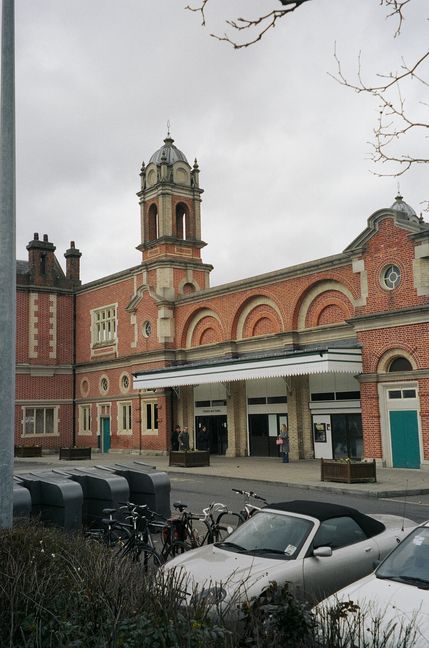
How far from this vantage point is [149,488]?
12.6 metres

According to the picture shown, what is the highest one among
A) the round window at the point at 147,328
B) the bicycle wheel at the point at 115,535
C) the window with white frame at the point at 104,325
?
the window with white frame at the point at 104,325

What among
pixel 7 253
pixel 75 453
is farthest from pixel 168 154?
pixel 7 253

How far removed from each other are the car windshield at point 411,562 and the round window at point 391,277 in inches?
686

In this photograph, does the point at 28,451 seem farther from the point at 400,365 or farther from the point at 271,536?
the point at 271,536

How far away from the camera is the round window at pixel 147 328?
1418 inches

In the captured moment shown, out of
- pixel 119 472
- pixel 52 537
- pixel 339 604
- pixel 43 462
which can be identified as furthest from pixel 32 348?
pixel 339 604

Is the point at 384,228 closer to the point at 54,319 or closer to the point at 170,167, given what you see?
the point at 170,167

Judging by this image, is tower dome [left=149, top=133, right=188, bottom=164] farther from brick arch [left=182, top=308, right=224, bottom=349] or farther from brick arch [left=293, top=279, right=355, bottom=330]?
brick arch [left=293, top=279, right=355, bottom=330]

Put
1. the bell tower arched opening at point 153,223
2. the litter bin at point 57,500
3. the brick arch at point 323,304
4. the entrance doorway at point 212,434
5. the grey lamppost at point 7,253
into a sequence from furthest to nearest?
the bell tower arched opening at point 153,223
the entrance doorway at point 212,434
the brick arch at point 323,304
the litter bin at point 57,500
the grey lamppost at point 7,253

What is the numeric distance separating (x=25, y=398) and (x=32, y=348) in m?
3.12

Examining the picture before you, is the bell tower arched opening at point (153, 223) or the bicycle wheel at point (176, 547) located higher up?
the bell tower arched opening at point (153, 223)

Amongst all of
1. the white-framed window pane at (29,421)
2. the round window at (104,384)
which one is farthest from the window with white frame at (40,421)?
the round window at (104,384)

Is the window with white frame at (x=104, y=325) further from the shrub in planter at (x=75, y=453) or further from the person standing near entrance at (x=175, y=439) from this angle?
the person standing near entrance at (x=175, y=439)

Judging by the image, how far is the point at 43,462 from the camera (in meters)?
32.0
